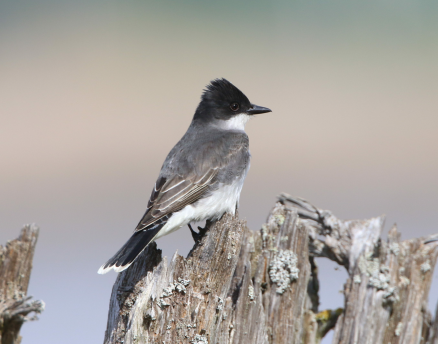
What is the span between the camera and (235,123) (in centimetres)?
625

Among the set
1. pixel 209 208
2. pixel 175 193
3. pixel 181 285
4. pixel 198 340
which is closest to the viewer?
pixel 198 340

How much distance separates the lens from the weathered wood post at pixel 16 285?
4086 mm

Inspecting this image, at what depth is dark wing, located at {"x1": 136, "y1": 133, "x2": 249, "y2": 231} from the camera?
15.5ft

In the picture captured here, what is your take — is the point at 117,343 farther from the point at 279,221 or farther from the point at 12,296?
the point at 279,221

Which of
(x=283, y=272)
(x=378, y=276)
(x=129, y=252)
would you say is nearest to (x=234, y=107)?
(x=283, y=272)

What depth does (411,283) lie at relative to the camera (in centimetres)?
401

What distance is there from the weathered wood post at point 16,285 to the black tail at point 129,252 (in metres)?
0.73

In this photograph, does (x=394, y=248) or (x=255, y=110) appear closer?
(x=394, y=248)

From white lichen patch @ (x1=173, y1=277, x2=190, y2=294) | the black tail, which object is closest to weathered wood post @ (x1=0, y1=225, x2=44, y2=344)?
the black tail

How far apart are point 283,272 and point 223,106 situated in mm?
2791

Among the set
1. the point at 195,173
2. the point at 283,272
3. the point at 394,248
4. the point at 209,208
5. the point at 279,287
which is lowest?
the point at 279,287

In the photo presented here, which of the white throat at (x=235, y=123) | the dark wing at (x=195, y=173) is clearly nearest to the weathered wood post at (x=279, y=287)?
the dark wing at (x=195, y=173)

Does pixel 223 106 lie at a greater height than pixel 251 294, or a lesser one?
greater

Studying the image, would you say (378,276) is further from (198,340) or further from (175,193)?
(175,193)
